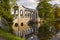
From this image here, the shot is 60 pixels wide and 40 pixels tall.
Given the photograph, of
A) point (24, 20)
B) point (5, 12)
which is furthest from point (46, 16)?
point (5, 12)

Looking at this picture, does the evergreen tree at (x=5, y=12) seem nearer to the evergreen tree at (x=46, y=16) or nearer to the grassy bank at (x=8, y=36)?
the grassy bank at (x=8, y=36)

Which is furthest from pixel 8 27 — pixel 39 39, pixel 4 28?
pixel 39 39

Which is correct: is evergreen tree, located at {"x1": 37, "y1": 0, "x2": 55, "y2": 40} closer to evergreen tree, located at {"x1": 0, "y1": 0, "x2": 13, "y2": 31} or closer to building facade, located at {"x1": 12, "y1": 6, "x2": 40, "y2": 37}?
building facade, located at {"x1": 12, "y1": 6, "x2": 40, "y2": 37}

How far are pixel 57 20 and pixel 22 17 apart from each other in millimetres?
529

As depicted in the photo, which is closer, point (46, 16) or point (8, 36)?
point (8, 36)

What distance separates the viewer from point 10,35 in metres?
2.85

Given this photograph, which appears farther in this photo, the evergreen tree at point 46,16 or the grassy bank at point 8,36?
the evergreen tree at point 46,16

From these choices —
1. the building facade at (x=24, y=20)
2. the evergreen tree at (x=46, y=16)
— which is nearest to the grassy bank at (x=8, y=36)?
the building facade at (x=24, y=20)

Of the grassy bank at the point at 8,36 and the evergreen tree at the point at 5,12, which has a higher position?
the evergreen tree at the point at 5,12

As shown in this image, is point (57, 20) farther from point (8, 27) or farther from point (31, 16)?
point (8, 27)

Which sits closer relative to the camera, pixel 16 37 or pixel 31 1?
pixel 16 37

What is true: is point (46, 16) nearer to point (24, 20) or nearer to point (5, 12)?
point (24, 20)

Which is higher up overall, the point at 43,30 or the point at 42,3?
the point at 42,3

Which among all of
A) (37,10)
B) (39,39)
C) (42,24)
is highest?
(37,10)
